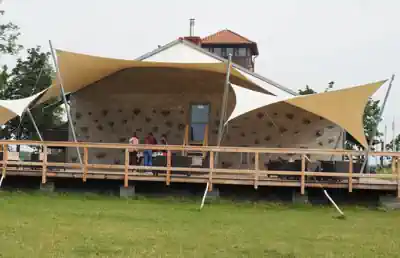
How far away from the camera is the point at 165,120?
15.1 metres

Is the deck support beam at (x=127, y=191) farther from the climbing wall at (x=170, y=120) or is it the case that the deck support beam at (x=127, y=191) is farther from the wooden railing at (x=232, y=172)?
the climbing wall at (x=170, y=120)

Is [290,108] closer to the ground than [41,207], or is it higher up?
higher up

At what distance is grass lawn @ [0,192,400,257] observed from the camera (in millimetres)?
6461

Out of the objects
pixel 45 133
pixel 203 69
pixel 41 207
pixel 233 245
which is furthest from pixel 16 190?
pixel 233 245

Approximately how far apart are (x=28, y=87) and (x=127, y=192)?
1605cm

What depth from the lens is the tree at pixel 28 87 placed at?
24.8m

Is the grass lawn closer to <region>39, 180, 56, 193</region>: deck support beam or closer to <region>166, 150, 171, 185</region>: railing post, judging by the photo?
<region>166, 150, 171, 185</region>: railing post

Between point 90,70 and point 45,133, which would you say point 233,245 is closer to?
point 90,70

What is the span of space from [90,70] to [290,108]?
15.8 feet

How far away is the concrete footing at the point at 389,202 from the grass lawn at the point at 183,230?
455 millimetres

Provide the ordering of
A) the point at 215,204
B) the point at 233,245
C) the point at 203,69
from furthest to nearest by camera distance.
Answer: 1. the point at 203,69
2. the point at 215,204
3. the point at 233,245

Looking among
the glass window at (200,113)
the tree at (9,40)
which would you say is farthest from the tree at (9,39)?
the glass window at (200,113)

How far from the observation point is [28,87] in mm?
25984

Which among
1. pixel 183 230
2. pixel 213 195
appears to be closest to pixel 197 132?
pixel 213 195
